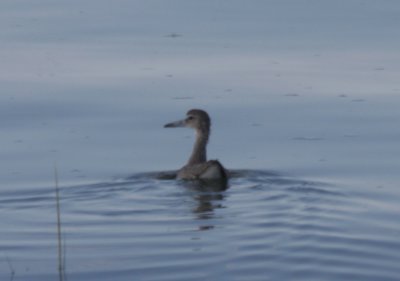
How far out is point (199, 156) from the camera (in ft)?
48.8

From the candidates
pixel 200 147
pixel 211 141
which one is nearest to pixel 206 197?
pixel 200 147

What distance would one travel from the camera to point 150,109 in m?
16.4

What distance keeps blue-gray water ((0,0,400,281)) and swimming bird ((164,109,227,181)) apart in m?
0.21

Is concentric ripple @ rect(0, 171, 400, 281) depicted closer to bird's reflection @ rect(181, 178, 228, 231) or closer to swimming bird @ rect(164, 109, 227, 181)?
bird's reflection @ rect(181, 178, 228, 231)

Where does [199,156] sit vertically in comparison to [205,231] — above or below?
above

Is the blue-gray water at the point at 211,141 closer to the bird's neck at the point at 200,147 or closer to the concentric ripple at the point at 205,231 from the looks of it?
the concentric ripple at the point at 205,231

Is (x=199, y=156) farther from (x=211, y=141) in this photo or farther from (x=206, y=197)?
(x=206, y=197)

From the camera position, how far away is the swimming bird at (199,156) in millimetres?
13586

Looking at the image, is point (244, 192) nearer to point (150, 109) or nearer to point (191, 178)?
point (191, 178)

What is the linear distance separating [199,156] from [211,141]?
0.79 m

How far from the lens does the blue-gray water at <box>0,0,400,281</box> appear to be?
34.1 ft

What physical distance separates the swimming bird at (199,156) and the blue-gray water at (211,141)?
0.67 feet

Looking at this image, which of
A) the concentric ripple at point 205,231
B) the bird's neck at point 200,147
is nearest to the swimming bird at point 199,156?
the bird's neck at point 200,147

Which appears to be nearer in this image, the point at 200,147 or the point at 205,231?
the point at 205,231
